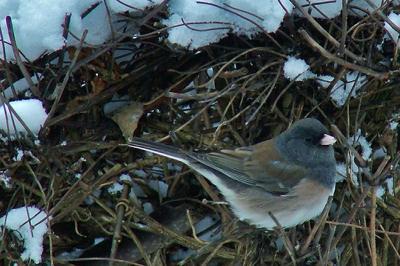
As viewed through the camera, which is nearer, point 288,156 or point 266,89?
point 266,89

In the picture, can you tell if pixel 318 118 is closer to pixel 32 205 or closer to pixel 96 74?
pixel 96 74

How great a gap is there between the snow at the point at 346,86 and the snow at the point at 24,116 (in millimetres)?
735

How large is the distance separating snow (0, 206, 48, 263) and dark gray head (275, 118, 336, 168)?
68 cm

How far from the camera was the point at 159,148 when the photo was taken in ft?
5.42

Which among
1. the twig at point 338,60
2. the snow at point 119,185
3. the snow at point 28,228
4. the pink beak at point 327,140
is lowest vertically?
the snow at point 28,228

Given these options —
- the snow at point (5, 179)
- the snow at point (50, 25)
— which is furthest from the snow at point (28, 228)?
the snow at point (50, 25)

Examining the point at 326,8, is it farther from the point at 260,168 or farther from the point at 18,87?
the point at 18,87

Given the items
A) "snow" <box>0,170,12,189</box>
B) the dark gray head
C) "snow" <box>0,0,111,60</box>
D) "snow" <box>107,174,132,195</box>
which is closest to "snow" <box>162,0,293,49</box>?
"snow" <box>0,0,111,60</box>

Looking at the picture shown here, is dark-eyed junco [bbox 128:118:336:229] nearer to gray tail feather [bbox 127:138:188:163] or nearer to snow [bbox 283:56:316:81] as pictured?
gray tail feather [bbox 127:138:188:163]

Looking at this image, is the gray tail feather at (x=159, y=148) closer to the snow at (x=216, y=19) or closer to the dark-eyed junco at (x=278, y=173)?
the dark-eyed junco at (x=278, y=173)

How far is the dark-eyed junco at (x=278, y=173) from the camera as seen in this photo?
1.80 meters

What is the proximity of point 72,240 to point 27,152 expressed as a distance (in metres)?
0.30

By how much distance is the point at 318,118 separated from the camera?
184 centimetres

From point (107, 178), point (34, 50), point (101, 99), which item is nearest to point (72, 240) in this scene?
point (107, 178)
